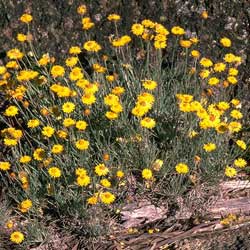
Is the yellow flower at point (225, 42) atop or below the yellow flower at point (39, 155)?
atop

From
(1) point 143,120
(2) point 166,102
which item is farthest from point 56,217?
(2) point 166,102

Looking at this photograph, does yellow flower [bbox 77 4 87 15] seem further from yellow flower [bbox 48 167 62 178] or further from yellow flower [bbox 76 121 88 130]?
yellow flower [bbox 48 167 62 178]

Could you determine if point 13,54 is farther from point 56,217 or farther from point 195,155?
point 195,155

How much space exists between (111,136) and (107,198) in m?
0.65

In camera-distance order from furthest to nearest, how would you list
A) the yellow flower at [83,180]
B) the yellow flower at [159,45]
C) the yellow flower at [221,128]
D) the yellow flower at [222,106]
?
the yellow flower at [159,45]
the yellow flower at [222,106]
the yellow flower at [221,128]
the yellow flower at [83,180]

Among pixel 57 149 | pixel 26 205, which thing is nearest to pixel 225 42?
pixel 57 149

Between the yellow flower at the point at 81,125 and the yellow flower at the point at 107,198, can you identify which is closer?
the yellow flower at the point at 107,198

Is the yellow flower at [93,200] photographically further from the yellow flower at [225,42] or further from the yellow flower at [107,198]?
the yellow flower at [225,42]

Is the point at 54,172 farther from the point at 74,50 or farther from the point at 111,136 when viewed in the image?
the point at 74,50

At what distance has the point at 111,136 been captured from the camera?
4176mm

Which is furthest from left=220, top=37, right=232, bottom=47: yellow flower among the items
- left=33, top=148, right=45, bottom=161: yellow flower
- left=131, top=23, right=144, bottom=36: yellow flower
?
left=33, top=148, right=45, bottom=161: yellow flower

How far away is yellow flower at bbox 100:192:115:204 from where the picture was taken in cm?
364

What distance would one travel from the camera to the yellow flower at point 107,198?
364 cm

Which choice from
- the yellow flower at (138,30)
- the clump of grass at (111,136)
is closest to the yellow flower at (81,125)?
the clump of grass at (111,136)
